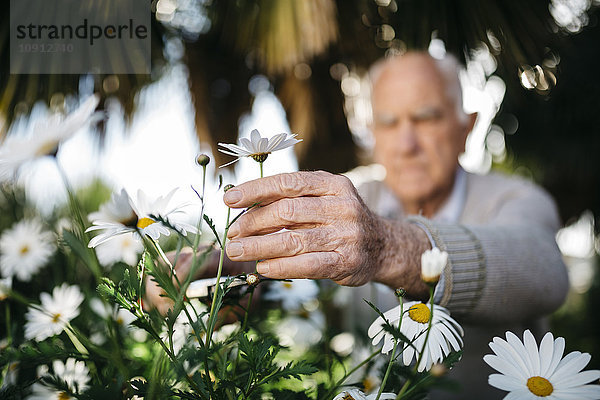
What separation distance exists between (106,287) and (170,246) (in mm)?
672

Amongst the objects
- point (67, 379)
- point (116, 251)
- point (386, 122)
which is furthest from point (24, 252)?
point (386, 122)

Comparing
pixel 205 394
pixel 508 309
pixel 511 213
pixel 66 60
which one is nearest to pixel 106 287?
pixel 205 394

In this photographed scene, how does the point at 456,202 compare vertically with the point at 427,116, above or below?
below

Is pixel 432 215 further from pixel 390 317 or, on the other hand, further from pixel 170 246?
pixel 390 317

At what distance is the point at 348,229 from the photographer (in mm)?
382

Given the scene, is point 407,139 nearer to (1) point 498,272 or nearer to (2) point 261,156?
(1) point 498,272

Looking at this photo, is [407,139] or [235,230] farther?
[407,139]

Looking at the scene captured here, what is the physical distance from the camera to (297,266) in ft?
1.18

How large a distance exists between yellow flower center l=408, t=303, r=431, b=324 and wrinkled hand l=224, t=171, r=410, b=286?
7cm

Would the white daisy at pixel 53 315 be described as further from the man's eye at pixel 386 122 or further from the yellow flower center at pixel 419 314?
the man's eye at pixel 386 122

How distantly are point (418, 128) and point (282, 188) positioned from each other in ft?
2.72

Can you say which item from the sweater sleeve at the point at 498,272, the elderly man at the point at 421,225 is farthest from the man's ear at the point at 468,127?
the sweater sleeve at the point at 498,272

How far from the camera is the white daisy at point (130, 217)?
0.30 meters

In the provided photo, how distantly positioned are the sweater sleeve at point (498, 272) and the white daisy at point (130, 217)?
0.33 meters
